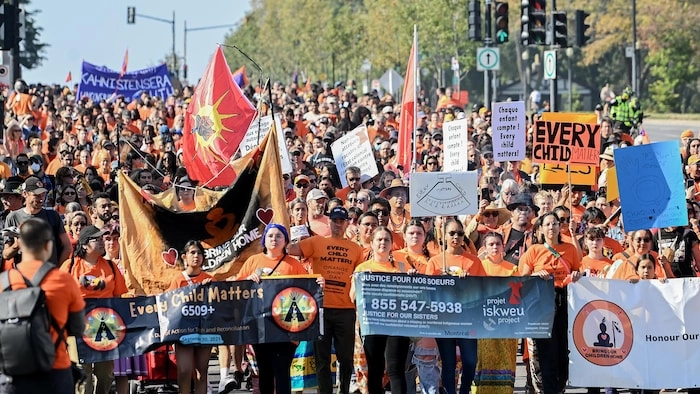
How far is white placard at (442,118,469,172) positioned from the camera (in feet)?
48.9

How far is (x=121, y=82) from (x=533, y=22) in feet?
32.7

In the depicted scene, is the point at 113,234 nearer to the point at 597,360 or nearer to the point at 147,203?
the point at 147,203

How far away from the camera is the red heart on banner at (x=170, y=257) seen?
42.2 ft

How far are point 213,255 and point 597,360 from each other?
3.29 meters

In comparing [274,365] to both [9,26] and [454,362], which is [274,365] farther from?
[9,26]

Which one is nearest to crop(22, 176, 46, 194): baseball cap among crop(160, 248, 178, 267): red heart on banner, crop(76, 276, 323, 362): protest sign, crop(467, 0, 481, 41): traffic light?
crop(160, 248, 178, 267): red heart on banner

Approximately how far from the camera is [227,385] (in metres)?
12.9

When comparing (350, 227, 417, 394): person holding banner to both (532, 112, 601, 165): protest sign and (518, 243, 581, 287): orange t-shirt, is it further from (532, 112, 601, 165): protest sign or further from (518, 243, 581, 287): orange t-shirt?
(532, 112, 601, 165): protest sign

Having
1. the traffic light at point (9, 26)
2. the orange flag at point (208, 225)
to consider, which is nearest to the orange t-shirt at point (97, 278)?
the orange flag at point (208, 225)

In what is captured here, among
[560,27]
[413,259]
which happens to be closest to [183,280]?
[413,259]

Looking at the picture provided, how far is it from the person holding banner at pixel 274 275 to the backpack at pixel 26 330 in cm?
301

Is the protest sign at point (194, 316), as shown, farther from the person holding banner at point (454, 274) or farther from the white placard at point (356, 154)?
the white placard at point (356, 154)

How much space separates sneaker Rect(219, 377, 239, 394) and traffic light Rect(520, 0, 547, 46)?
1626 centimetres

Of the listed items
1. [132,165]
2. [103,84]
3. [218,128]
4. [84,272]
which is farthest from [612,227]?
[103,84]
